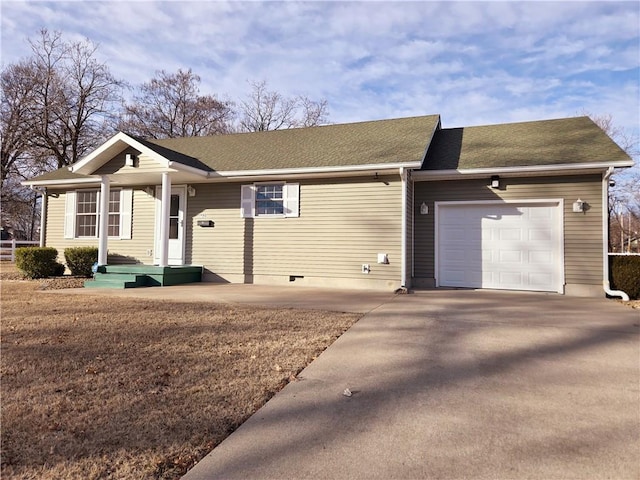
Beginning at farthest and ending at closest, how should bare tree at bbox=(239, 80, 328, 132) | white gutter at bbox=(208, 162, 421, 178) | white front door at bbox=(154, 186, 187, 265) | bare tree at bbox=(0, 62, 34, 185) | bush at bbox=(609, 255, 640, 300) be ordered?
1. bare tree at bbox=(239, 80, 328, 132)
2. bare tree at bbox=(0, 62, 34, 185)
3. white front door at bbox=(154, 186, 187, 265)
4. white gutter at bbox=(208, 162, 421, 178)
5. bush at bbox=(609, 255, 640, 300)

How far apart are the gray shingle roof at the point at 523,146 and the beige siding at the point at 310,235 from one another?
5.82ft

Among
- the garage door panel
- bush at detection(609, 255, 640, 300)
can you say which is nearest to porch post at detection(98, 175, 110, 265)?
the garage door panel

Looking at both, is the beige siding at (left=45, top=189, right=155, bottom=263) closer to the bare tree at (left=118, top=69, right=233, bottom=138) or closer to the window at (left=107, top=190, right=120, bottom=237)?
the window at (left=107, top=190, right=120, bottom=237)

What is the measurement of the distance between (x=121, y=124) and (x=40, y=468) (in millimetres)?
31570

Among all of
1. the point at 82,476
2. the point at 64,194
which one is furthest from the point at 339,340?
the point at 64,194

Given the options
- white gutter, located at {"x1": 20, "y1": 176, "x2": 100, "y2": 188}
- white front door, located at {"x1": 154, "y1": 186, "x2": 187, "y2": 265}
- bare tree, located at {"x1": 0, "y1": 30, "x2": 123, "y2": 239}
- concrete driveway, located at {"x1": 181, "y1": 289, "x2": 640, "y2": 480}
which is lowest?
concrete driveway, located at {"x1": 181, "y1": 289, "x2": 640, "y2": 480}

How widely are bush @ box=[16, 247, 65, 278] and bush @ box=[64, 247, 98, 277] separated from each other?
0.47 meters

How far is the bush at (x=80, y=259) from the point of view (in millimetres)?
12039

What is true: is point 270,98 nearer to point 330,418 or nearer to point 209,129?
point 209,129

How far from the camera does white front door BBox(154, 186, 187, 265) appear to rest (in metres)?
11.7

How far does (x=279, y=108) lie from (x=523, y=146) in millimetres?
22725

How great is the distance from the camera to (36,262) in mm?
11766

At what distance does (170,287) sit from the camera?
9922mm

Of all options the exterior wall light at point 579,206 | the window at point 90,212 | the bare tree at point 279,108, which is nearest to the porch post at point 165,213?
the window at point 90,212
